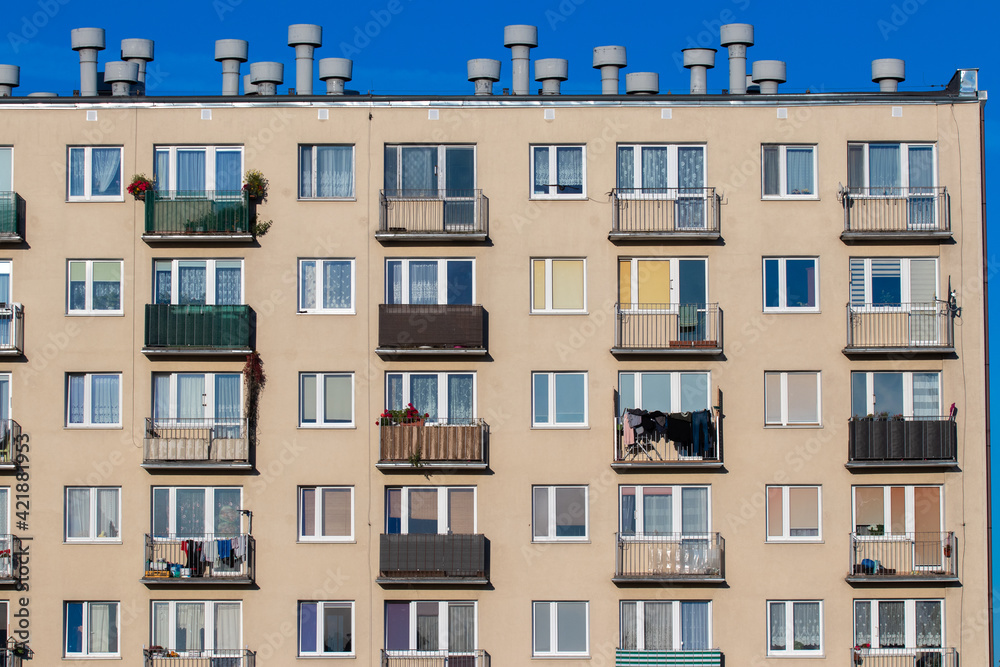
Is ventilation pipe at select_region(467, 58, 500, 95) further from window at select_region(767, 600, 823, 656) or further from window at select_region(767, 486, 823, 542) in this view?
window at select_region(767, 600, 823, 656)

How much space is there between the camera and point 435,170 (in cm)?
4159

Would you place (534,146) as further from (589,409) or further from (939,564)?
(939,564)

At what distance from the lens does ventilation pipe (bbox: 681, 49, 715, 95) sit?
4478 cm

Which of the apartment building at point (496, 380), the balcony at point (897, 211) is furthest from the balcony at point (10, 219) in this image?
the balcony at point (897, 211)

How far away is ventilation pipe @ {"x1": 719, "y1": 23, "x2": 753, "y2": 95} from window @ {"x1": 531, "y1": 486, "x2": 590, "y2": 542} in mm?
14215

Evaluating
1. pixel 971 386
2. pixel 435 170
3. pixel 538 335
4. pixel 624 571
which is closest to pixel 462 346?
pixel 538 335

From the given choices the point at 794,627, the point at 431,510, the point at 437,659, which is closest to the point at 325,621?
the point at 437,659

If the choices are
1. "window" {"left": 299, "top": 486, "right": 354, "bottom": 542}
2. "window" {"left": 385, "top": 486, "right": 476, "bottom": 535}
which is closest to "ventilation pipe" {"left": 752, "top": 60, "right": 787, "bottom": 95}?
"window" {"left": 385, "top": 486, "right": 476, "bottom": 535}

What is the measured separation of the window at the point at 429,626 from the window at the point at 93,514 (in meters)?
8.34

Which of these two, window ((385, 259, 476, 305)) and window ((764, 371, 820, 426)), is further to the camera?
window ((385, 259, 476, 305))

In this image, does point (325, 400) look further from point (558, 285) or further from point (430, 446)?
point (558, 285)

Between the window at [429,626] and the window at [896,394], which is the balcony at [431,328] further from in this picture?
the window at [896,394]

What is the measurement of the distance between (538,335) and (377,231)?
563 cm

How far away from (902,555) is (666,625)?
7.10 metres
